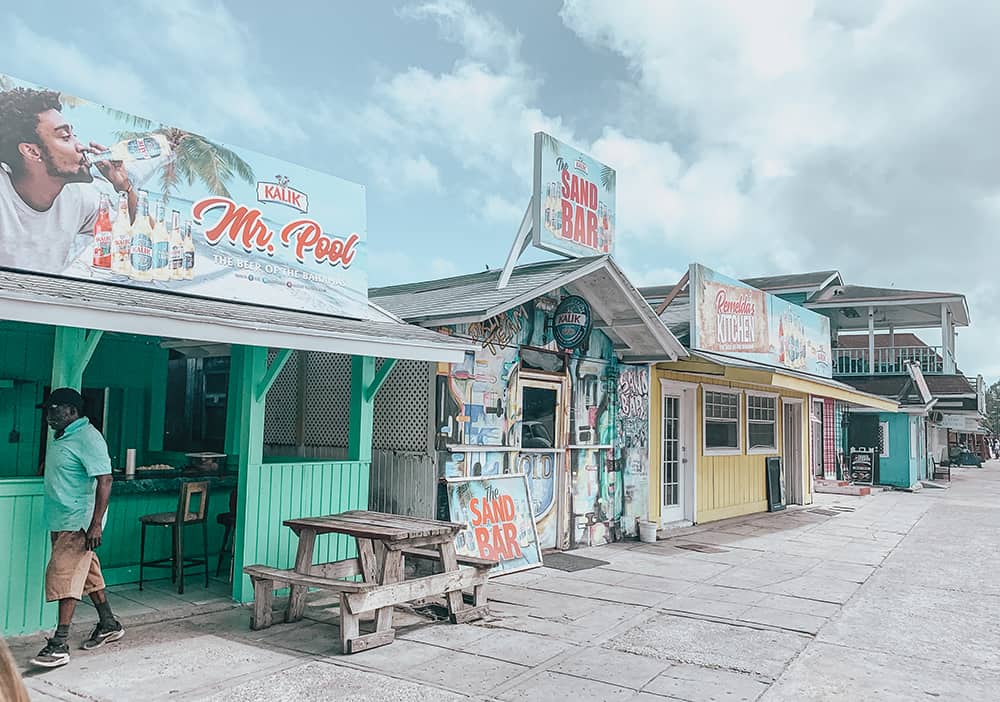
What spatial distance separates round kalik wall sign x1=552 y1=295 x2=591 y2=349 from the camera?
9734mm

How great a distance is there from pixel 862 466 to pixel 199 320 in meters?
23.9

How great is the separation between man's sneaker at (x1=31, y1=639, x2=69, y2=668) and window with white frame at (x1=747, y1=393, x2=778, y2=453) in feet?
40.8

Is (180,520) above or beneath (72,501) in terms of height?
beneath

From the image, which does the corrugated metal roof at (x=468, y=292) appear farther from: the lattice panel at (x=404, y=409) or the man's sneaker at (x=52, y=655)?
the man's sneaker at (x=52, y=655)

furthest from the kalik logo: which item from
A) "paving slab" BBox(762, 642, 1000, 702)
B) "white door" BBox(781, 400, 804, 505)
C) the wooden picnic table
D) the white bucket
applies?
"white door" BBox(781, 400, 804, 505)

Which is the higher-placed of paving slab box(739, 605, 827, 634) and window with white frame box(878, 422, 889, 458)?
window with white frame box(878, 422, 889, 458)

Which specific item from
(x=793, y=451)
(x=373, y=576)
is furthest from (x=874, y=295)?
(x=373, y=576)

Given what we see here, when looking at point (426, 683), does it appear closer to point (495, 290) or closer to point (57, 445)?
point (57, 445)

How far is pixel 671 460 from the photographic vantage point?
12477 millimetres

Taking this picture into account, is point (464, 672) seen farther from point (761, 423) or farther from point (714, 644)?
point (761, 423)

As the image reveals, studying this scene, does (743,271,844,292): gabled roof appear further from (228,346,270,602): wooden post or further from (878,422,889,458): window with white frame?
(228,346,270,602): wooden post

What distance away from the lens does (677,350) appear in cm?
1073

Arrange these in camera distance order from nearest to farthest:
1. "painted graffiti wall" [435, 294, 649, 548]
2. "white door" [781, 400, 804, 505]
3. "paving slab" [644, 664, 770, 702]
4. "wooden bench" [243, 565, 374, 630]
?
"paving slab" [644, 664, 770, 702] → "wooden bench" [243, 565, 374, 630] → "painted graffiti wall" [435, 294, 649, 548] → "white door" [781, 400, 804, 505]

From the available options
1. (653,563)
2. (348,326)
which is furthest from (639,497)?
(348,326)
